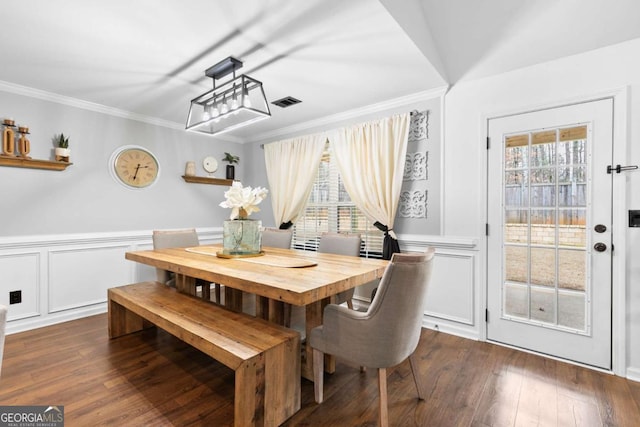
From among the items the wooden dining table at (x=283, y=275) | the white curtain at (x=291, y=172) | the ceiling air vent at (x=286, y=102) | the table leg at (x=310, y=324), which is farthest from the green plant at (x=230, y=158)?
the table leg at (x=310, y=324)

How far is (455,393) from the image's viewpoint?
1884mm

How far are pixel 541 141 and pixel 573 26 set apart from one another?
0.78 meters

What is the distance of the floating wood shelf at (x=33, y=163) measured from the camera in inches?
108

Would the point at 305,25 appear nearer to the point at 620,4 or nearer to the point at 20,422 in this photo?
the point at 620,4

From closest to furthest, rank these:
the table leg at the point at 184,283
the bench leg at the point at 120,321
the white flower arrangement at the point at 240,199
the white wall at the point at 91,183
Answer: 1. the white flower arrangement at the point at 240,199
2. the bench leg at the point at 120,321
3. the table leg at the point at 184,283
4. the white wall at the point at 91,183

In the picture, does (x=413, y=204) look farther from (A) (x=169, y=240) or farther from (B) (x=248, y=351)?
(A) (x=169, y=240)

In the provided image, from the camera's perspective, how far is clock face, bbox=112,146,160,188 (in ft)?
11.5

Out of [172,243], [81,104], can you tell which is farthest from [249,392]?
[81,104]

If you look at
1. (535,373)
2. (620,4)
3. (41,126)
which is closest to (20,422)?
(41,126)

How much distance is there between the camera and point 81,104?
3209mm

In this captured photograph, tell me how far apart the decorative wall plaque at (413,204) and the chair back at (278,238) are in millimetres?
1229

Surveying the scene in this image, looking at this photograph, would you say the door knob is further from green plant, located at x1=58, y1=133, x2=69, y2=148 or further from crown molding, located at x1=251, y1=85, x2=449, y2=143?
green plant, located at x1=58, y1=133, x2=69, y2=148

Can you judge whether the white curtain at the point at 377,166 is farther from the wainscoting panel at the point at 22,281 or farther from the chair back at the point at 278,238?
the wainscoting panel at the point at 22,281

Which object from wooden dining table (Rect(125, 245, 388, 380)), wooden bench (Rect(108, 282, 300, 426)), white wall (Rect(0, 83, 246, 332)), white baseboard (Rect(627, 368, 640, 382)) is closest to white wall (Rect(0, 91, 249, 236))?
white wall (Rect(0, 83, 246, 332))
